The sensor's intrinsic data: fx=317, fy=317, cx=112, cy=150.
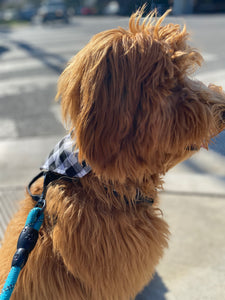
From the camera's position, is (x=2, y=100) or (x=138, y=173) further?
(x=2, y=100)

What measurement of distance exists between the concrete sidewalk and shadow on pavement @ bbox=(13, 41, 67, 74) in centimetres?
431

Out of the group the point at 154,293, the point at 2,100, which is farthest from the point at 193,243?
the point at 2,100

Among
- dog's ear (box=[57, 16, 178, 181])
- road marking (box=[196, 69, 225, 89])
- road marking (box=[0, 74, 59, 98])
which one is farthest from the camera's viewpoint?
road marking (box=[0, 74, 59, 98])

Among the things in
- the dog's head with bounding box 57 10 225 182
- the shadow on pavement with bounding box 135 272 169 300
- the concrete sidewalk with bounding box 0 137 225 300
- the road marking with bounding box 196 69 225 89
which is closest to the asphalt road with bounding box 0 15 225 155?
the road marking with bounding box 196 69 225 89

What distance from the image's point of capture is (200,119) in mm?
1414

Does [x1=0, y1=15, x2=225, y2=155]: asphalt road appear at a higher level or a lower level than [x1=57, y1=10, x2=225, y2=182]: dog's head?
lower

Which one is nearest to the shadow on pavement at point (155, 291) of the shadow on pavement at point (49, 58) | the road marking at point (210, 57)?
the road marking at point (210, 57)

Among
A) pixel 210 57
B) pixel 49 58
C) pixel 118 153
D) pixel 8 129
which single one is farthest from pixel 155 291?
pixel 49 58

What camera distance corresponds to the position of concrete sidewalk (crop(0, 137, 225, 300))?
7.42ft

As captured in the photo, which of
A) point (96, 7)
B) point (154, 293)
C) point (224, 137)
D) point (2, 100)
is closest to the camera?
point (224, 137)

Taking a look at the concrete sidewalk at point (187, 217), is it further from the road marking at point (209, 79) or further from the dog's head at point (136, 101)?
the dog's head at point (136, 101)

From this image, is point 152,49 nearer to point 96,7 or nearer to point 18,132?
point 18,132

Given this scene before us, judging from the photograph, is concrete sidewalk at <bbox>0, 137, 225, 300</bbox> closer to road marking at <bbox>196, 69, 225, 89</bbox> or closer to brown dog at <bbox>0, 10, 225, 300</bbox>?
brown dog at <bbox>0, 10, 225, 300</bbox>

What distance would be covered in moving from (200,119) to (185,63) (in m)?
0.26
